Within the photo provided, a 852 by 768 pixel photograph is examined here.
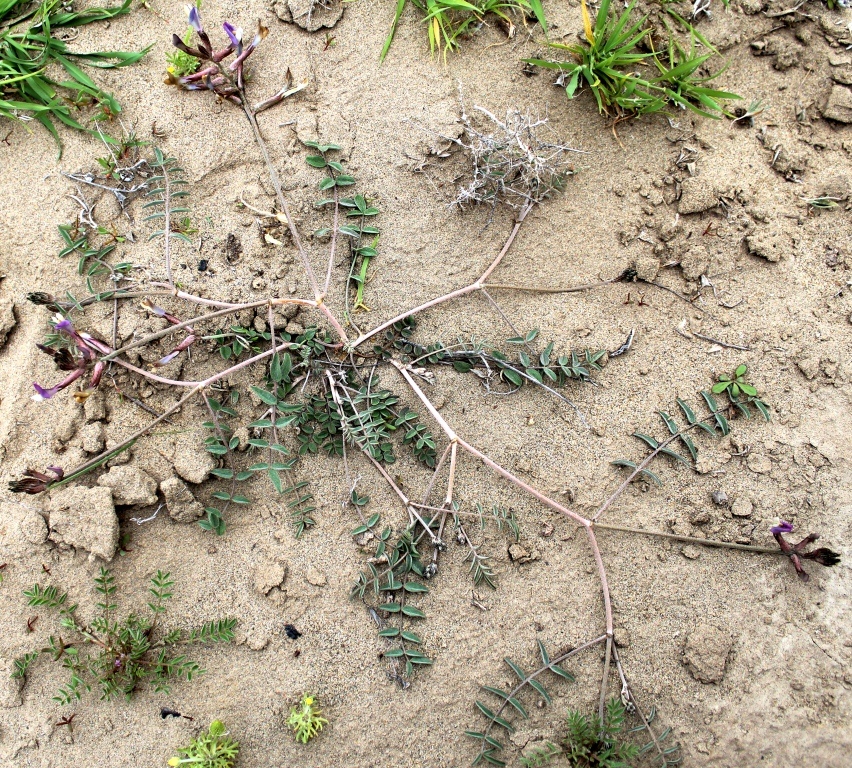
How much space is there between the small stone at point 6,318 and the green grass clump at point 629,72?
2406mm

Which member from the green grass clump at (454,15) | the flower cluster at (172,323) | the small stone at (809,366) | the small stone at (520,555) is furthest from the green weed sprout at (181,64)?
the small stone at (809,366)

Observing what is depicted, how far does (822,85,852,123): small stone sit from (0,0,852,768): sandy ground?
4cm

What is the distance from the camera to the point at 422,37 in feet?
9.51

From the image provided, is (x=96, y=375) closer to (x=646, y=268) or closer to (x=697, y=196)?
(x=646, y=268)

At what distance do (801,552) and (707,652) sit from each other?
0.52 m

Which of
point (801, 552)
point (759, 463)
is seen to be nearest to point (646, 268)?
point (759, 463)

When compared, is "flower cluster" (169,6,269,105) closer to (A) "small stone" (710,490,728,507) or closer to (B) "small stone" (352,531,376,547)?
(B) "small stone" (352,531,376,547)

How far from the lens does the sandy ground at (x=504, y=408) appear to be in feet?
8.23

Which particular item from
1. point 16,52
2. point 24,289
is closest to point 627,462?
point 24,289

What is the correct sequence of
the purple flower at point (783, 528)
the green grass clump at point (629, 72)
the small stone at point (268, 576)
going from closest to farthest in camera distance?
the purple flower at point (783, 528) → the small stone at point (268, 576) → the green grass clump at point (629, 72)

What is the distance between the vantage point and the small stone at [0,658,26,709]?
97.3 inches

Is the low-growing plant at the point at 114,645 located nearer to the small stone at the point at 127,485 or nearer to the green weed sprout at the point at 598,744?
the small stone at the point at 127,485

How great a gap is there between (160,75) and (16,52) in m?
0.59

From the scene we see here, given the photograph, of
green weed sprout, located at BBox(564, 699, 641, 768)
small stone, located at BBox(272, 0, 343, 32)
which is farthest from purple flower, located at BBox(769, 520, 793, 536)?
small stone, located at BBox(272, 0, 343, 32)
